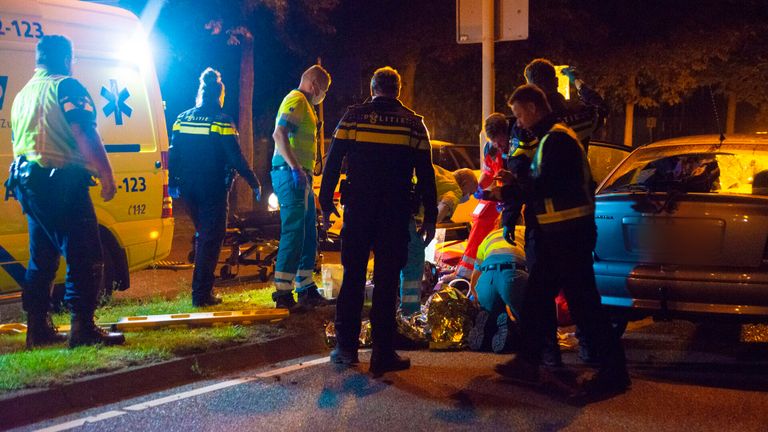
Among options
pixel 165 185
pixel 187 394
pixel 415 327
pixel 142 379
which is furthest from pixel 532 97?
pixel 165 185

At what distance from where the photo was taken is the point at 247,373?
575 cm

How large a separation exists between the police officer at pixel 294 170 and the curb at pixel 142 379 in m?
0.81

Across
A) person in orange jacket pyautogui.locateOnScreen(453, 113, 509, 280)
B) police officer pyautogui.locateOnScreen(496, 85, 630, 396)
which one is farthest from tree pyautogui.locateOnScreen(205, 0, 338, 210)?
police officer pyautogui.locateOnScreen(496, 85, 630, 396)

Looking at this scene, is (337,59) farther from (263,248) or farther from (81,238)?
(81,238)

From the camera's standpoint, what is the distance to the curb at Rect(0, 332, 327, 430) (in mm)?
4770

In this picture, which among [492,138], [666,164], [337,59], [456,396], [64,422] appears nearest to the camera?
[64,422]

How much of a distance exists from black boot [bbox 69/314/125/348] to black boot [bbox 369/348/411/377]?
1.71m

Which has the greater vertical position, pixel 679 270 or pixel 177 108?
pixel 177 108

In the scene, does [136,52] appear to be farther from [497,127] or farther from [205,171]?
[497,127]

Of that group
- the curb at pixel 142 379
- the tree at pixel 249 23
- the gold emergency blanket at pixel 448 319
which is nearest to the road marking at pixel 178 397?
the curb at pixel 142 379

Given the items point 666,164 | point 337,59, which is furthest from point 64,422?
point 337,59

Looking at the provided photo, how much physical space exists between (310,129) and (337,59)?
15.2 metres

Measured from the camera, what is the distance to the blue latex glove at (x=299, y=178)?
6.89m

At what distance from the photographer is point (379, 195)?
555cm
